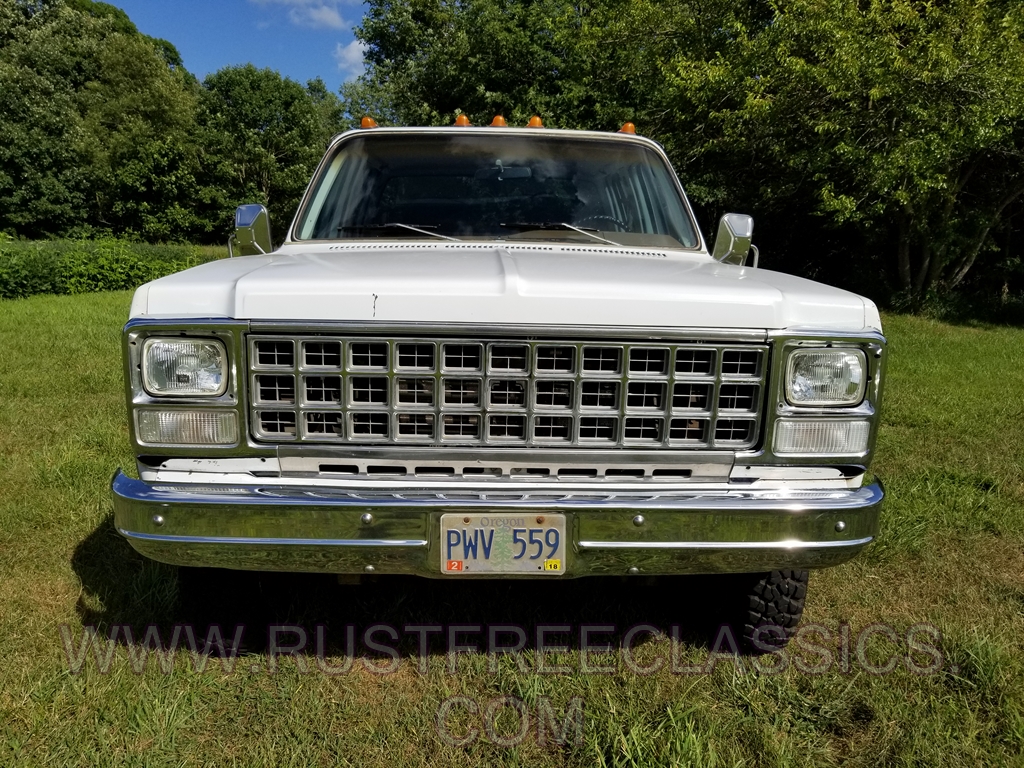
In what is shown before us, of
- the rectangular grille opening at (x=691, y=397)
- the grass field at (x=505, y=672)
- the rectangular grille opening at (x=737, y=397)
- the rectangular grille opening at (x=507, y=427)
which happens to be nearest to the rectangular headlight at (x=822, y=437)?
the rectangular grille opening at (x=737, y=397)

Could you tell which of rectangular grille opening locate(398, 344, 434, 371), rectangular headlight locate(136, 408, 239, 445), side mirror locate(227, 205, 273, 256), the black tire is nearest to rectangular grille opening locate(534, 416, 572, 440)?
rectangular grille opening locate(398, 344, 434, 371)

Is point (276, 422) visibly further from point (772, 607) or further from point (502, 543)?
point (772, 607)

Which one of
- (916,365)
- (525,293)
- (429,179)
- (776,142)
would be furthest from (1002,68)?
(525,293)

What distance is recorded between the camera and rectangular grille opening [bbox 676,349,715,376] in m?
2.12

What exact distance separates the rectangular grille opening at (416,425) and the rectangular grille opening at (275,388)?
305 mm

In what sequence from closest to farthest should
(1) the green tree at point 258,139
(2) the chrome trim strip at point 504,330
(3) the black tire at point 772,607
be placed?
(2) the chrome trim strip at point 504,330, (3) the black tire at point 772,607, (1) the green tree at point 258,139


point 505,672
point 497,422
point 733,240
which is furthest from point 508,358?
point 733,240

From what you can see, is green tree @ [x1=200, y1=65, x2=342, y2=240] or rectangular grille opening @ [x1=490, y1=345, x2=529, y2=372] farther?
green tree @ [x1=200, y1=65, x2=342, y2=240]

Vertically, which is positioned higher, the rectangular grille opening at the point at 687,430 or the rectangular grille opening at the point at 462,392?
the rectangular grille opening at the point at 462,392

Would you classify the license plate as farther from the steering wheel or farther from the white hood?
the steering wheel

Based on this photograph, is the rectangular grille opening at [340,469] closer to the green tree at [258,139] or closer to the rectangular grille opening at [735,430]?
the rectangular grille opening at [735,430]

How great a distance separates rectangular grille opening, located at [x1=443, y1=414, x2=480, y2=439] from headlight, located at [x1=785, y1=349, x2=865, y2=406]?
0.88 meters

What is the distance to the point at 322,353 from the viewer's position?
2.08 m

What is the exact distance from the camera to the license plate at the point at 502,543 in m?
2.06
